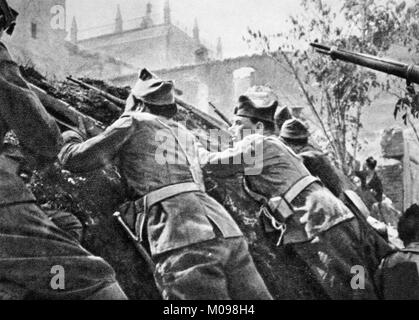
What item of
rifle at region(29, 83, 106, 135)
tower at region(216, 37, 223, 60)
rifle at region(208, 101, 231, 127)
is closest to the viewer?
rifle at region(29, 83, 106, 135)

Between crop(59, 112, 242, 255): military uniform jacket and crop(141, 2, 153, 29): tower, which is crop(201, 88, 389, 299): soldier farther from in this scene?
crop(141, 2, 153, 29): tower

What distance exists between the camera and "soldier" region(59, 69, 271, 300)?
212 inches

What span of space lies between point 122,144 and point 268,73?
2981mm

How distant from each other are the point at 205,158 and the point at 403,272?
2.20 meters

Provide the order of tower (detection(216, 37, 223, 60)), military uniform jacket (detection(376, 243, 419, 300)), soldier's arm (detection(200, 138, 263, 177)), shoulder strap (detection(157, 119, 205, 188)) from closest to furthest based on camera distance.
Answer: shoulder strap (detection(157, 119, 205, 188))
soldier's arm (detection(200, 138, 263, 177))
military uniform jacket (detection(376, 243, 419, 300))
tower (detection(216, 37, 223, 60))

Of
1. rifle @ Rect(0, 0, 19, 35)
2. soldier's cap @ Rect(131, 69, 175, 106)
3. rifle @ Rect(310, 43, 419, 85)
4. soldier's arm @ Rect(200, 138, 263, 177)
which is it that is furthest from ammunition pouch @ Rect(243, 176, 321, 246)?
rifle @ Rect(0, 0, 19, 35)

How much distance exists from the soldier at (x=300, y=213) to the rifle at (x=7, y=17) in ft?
6.69

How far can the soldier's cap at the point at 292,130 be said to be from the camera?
23.6 ft

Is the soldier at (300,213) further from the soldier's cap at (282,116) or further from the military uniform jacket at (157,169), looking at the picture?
the military uniform jacket at (157,169)

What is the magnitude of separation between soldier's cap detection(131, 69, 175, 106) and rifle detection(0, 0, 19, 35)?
1.17m

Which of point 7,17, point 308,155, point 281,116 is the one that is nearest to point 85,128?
point 7,17

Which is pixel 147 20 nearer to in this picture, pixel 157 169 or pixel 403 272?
pixel 157 169

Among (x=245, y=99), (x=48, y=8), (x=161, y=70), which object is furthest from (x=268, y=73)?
(x=48, y=8)

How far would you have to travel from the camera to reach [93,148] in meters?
5.48
